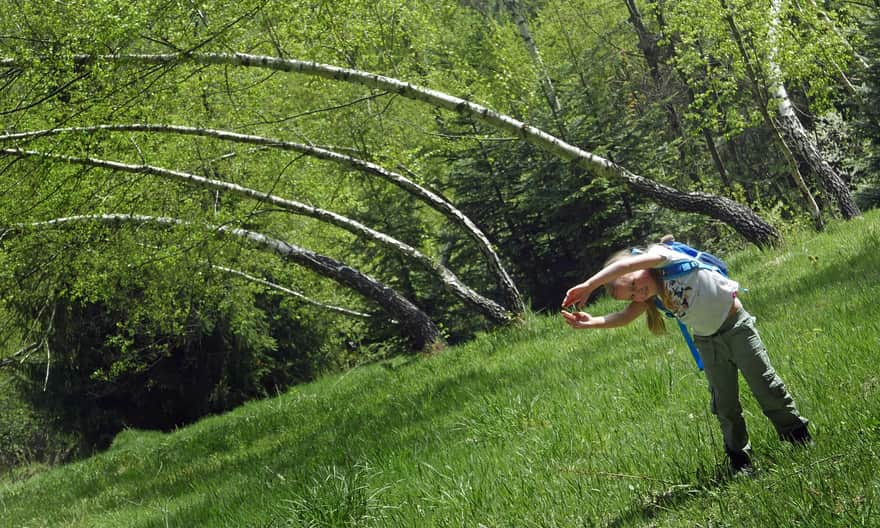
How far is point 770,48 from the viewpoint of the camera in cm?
1377

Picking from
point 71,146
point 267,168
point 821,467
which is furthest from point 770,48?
point 821,467

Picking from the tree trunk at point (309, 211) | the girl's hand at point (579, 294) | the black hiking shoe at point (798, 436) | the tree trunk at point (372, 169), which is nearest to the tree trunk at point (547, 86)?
the tree trunk at point (372, 169)

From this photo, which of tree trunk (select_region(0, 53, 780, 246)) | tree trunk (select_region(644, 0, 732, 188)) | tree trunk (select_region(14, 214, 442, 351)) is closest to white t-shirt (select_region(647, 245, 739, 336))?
tree trunk (select_region(0, 53, 780, 246))

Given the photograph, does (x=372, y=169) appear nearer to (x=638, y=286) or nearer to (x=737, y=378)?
(x=638, y=286)

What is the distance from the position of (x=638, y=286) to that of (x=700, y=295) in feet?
0.96

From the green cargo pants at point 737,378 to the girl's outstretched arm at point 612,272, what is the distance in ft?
1.66

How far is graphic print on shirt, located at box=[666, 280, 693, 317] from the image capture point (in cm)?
425

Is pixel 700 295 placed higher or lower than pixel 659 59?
lower

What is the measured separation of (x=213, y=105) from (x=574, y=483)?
1040cm

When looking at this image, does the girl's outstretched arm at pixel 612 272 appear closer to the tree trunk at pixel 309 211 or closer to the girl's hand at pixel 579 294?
the girl's hand at pixel 579 294

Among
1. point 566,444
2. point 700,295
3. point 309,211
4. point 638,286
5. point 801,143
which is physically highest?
point 309,211

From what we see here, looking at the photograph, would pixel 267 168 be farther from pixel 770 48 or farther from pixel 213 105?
pixel 770 48

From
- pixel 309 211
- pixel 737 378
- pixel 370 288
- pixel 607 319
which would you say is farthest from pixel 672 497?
pixel 370 288

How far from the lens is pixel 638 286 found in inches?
171
